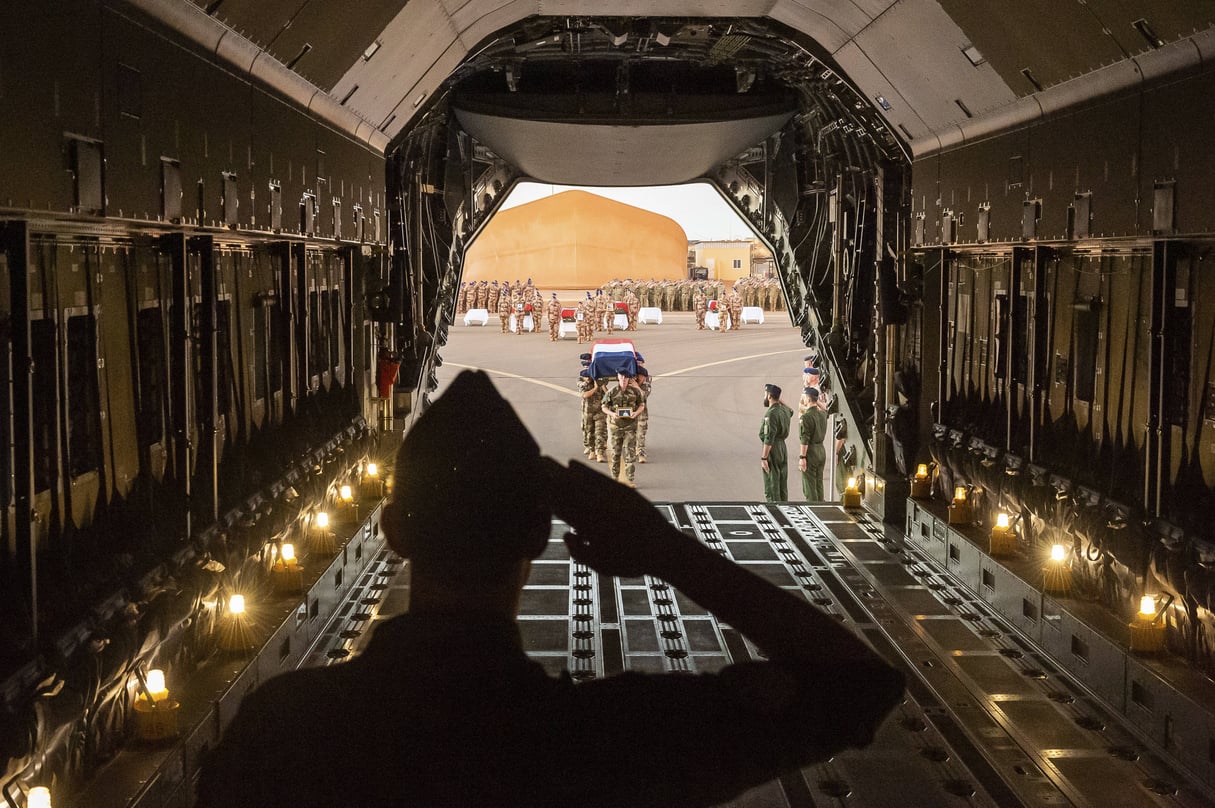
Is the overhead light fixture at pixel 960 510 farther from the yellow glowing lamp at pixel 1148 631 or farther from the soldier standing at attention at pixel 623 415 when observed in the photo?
the soldier standing at attention at pixel 623 415

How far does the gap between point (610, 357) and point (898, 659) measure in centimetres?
873

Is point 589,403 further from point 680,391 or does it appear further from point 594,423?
point 680,391

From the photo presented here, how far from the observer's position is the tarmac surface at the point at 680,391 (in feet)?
58.6

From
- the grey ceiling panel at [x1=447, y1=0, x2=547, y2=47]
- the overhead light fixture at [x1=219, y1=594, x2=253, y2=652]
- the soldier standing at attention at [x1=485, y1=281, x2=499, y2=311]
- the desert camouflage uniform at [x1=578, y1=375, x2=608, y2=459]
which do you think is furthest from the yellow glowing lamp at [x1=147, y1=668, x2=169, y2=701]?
the soldier standing at attention at [x1=485, y1=281, x2=499, y2=311]

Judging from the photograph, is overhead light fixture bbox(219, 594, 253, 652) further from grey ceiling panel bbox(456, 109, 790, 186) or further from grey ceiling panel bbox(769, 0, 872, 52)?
grey ceiling panel bbox(456, 109, 790, 186)

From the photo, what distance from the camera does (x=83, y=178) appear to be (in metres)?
4.32

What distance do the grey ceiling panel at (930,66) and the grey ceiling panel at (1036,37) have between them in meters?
0.20

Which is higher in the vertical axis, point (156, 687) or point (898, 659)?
point (156, 687)

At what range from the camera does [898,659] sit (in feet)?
24.8

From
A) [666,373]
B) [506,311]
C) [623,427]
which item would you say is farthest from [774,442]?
[506,311]

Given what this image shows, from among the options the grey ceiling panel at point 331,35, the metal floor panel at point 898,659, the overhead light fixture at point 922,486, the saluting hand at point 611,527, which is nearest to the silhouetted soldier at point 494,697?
the saluting hand at point 611,527

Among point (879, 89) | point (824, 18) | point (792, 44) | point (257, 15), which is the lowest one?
point (257, 15)

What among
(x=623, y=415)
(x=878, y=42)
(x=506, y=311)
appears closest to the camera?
(x=878, y=42)

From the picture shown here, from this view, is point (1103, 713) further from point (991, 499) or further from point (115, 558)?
point (115, 558)
